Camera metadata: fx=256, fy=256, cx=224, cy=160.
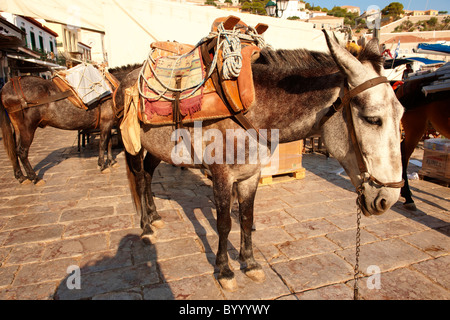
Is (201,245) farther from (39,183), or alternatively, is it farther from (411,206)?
(39,183)

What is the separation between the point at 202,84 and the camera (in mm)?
2125

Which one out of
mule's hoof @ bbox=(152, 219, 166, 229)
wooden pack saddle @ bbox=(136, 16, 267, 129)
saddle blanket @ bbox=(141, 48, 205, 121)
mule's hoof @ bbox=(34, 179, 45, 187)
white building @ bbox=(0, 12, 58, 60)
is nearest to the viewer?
wooden pack saddle @ bbox=(136, 16, 267, 129)

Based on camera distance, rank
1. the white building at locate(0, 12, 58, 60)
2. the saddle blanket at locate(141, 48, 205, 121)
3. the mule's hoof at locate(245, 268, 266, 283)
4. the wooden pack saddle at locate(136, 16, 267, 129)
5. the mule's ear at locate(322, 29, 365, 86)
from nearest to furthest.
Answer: the mule's ear at locate(322, 29, 365, 86), the wooden pack saddle at locate(136, 16, 267, 129), the saddle blanket at locate(141, 48, 205, 121), the mule's hoof at locate(245, 268, 266, 283), the white building at locate(0, 12, 58, 60)

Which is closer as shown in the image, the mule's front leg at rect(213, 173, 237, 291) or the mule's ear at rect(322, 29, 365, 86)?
the mule's ear at rect(322, 29, 365, 86)

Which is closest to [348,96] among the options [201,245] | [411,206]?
[201,245]

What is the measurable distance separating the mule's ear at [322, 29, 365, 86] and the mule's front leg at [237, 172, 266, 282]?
114 centimetres

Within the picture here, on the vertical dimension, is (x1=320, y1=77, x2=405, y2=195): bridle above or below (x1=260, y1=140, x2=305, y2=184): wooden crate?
above

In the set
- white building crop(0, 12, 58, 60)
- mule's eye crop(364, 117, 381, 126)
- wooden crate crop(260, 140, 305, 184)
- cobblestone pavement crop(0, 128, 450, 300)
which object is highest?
white building crop(0, 12, 58, 60)

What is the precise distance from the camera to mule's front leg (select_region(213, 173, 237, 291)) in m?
2.22

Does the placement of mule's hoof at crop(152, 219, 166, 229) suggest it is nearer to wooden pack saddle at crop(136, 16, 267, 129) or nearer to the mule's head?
wooden pack saddle at crop(136, 16, 267, 129)

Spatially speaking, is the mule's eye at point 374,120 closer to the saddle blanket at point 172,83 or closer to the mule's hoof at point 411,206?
the saddle blanket at point 172,83

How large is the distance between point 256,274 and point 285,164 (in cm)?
315

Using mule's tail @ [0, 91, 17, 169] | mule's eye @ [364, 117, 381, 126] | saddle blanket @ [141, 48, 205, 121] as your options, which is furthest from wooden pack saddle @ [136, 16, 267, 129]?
mule's tail @ [0, 91, 17, 169]

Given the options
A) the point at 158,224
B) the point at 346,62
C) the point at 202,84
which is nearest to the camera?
the point at 346,62
